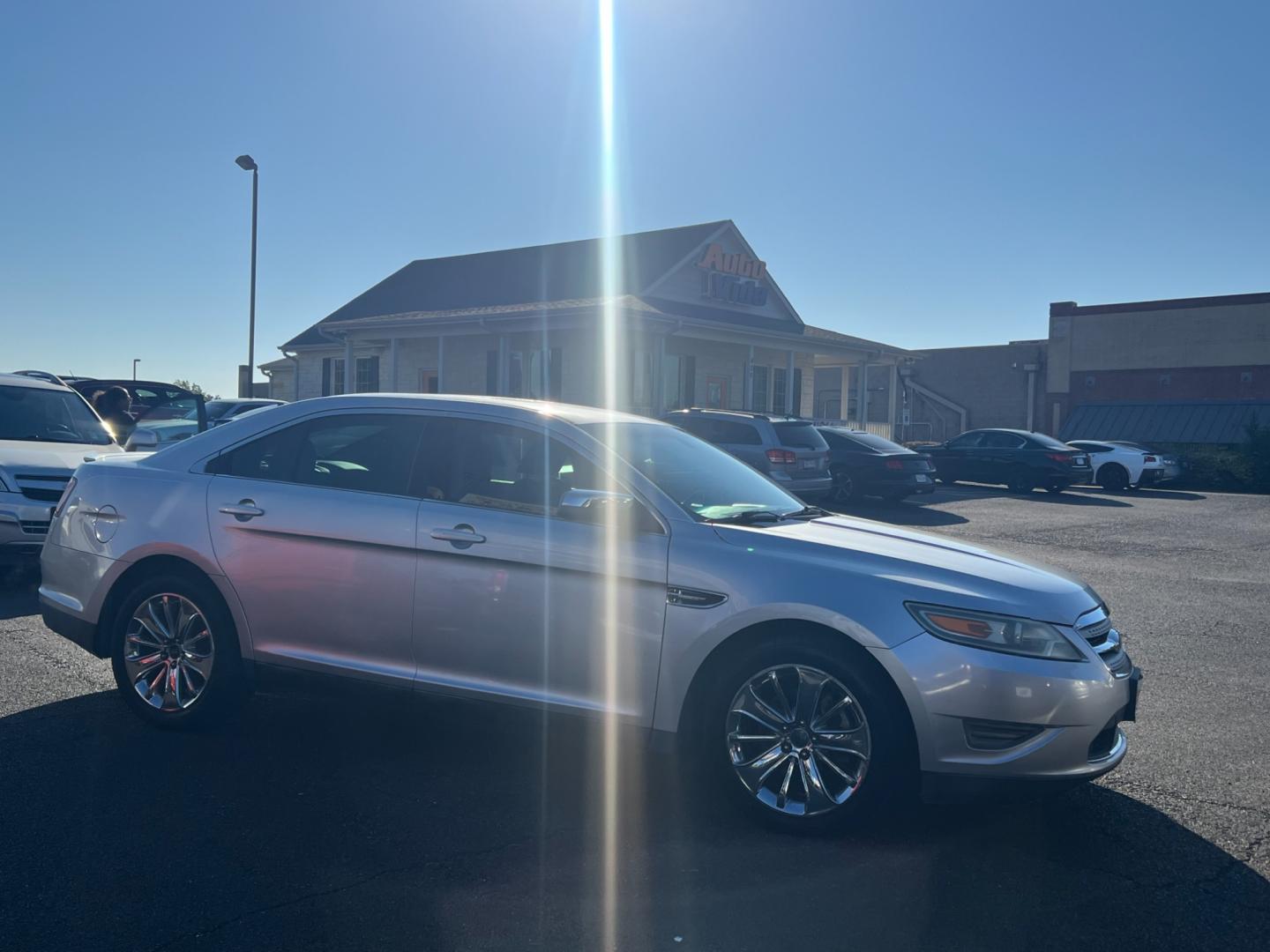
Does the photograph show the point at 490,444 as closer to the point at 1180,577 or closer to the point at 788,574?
the point at 788,574

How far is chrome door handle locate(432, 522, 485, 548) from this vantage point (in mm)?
4656

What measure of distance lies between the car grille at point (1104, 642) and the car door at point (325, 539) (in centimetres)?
278

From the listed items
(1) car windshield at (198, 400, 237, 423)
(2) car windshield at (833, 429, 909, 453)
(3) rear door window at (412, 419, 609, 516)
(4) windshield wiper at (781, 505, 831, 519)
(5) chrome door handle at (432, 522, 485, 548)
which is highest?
(1) car windshield at (198, 400, 237, 423)

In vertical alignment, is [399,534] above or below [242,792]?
above

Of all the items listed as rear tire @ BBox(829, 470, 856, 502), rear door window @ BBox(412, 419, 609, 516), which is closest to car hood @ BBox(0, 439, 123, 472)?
rear door window @ BBox(412, 419, 609, 516)

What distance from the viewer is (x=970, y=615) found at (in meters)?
4.04

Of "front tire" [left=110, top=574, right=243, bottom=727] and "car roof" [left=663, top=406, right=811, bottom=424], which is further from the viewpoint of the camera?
"car roof" [left=663, top=406, right=811, bottom=424]

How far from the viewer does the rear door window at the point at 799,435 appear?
58.4ft

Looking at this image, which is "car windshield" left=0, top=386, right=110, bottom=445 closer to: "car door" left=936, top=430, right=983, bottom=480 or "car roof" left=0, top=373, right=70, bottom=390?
"car roof" left=0, top=373, right=70, bottom=390

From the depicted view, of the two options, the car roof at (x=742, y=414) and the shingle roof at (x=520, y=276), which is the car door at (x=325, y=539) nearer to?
the car roof at (x=742, y=414)

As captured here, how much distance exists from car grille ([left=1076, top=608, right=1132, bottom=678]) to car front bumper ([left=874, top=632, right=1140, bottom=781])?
0.80 feet

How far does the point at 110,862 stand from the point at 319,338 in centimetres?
3250

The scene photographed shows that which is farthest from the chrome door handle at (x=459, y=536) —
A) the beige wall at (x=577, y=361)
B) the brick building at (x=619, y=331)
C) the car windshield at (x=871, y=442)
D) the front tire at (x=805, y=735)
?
the beige wall at (x=577, y=361)

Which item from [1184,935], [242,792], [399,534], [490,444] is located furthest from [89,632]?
[1184,935]
